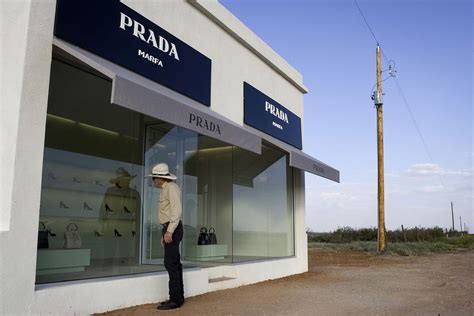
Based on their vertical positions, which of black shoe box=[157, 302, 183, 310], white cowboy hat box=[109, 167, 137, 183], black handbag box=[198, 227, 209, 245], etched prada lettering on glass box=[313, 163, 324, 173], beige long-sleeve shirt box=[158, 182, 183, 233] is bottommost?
black shoe box=[157, 302, 183, 310]

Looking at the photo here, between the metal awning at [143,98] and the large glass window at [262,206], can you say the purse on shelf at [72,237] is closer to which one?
the metal awning at [143,98]

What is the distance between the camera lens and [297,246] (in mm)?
10469

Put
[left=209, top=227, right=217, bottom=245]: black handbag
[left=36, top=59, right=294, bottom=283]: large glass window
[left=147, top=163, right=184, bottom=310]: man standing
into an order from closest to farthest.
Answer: [left=36, top=59, right=294, bottom=283]: large glass window < [left=147, top=163, right=184, bottom=310]: man standing < [left=209, top=227, right=217, bottom=245]: black handbag

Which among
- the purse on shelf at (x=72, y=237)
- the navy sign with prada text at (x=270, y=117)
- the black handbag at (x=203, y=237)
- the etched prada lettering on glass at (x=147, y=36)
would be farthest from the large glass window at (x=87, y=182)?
the navy sign with prada text at (x=270, y=117)

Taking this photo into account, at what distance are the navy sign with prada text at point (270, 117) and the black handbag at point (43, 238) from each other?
4.49 m

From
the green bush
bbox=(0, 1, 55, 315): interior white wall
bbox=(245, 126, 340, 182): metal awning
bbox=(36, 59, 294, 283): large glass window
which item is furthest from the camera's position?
the green bush

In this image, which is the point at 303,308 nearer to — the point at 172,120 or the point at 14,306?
the point at 172,120

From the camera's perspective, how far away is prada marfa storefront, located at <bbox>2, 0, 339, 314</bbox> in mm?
4738

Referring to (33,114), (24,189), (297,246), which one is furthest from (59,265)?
(297,246)

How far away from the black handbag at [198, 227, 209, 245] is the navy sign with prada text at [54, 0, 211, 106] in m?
2.08

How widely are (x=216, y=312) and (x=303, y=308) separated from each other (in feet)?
3.59

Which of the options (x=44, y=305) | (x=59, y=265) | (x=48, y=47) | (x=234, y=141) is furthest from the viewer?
(x=234, y=141)

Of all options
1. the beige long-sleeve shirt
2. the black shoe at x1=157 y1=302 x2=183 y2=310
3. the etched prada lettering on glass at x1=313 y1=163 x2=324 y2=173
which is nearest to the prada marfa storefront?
the etched prada lettering on glass at x1=313 y1=163 x2=324 y2=173

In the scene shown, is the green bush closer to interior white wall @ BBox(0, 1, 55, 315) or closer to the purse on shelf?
the purse on shelf
